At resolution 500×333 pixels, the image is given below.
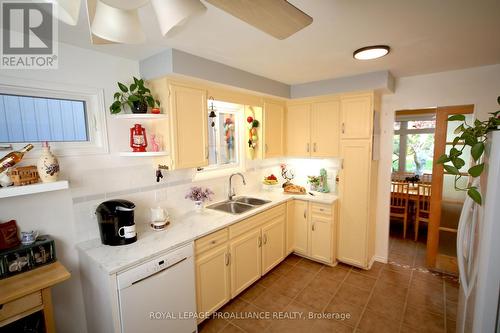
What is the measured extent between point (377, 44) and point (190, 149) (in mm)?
1775

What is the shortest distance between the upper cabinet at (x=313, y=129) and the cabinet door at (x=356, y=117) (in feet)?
0.34

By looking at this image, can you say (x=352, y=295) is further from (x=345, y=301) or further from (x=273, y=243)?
(x=273, y=243)

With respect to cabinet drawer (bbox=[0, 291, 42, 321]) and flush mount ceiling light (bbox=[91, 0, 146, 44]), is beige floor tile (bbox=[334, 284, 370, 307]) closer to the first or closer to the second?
cabinet drawer (bbox=[0, 291, 42, 321])

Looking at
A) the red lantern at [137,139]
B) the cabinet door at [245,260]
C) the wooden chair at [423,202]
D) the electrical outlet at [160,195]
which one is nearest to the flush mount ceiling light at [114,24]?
the red lantern at [137,139]

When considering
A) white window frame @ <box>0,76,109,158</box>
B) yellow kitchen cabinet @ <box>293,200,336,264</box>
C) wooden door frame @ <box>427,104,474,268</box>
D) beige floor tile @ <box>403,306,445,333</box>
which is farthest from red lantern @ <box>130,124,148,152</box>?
wooden door frame @ <box>427,104,474,268</box>

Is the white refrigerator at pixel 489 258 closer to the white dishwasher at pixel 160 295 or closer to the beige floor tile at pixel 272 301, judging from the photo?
the beige floor tile at pixel 272 301

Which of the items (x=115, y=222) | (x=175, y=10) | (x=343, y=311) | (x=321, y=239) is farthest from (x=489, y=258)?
(x=115, y=222)

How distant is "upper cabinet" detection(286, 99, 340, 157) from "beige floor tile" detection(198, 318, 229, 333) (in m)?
2.20

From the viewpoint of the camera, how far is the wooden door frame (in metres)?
2.75

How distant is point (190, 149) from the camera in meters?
2.22

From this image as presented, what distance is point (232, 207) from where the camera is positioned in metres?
2.91

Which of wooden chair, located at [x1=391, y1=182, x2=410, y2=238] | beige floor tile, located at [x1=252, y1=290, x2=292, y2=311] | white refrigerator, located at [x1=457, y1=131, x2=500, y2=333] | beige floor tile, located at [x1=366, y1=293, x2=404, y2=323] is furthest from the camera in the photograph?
wooden chair, located at [x1=391, y1=182, x2=410, y2=238]

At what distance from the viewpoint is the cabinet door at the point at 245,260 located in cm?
237

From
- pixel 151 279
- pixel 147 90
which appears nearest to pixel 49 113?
pixel 147 90
